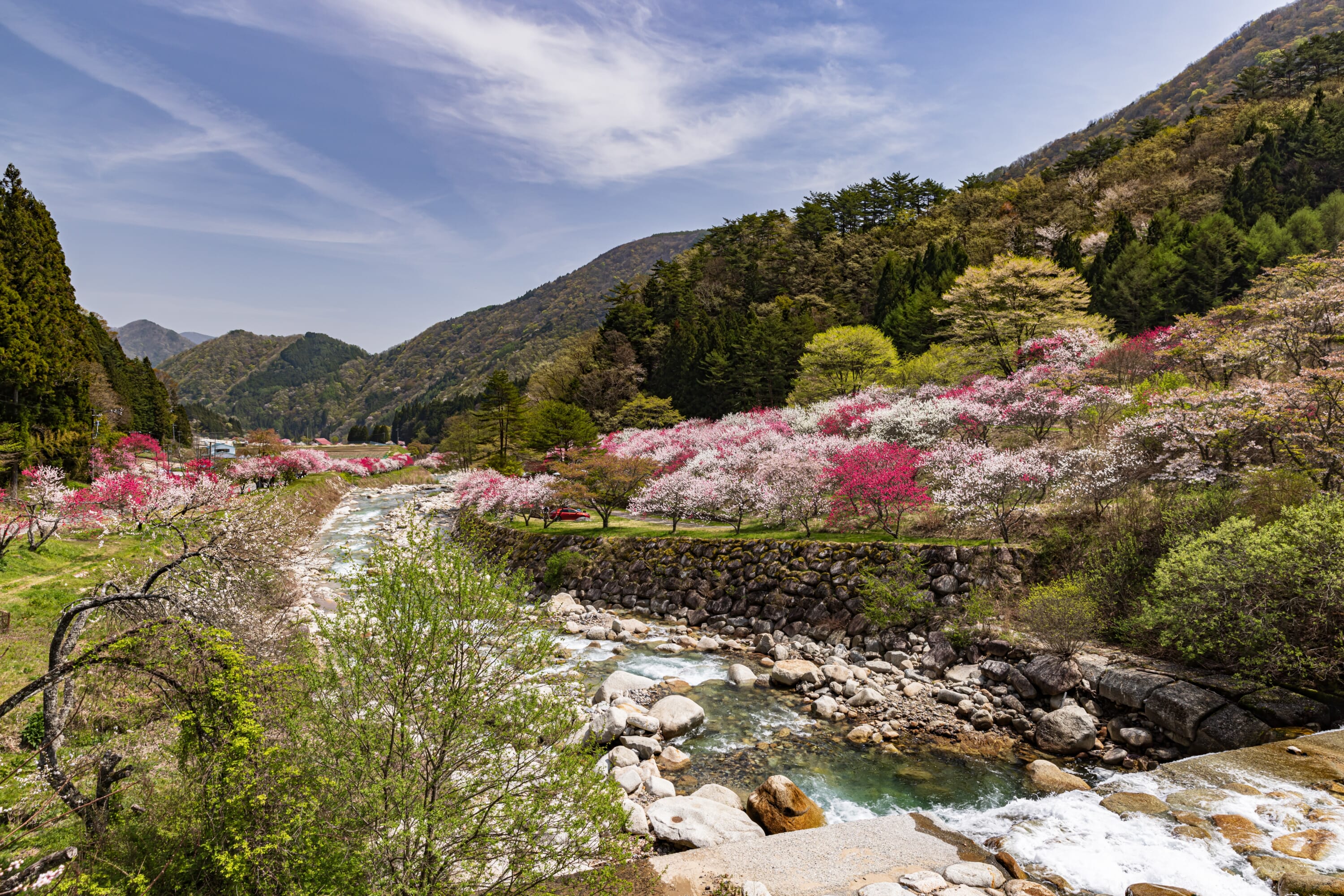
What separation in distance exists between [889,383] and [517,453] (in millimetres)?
23927

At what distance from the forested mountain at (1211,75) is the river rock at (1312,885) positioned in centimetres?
9850

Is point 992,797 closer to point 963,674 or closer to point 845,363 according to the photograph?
point 963,674

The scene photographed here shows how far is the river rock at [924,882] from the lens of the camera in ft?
18.8

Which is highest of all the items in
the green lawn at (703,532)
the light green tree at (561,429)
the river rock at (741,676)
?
the light green tree at (561,429)

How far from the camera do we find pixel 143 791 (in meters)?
5.48

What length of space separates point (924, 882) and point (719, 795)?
2.92 m

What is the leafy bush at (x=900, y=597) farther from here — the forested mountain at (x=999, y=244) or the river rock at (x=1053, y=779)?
the forested mountain at (x=999, y=244)

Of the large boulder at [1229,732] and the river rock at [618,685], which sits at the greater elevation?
the large boulder at [1229,732]

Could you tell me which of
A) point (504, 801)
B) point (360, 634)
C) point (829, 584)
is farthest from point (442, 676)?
point (829, 584)

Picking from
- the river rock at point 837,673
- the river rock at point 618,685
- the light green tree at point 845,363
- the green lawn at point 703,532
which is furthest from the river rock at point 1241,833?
the light green tree at point 845,363

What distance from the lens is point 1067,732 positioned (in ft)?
29.3

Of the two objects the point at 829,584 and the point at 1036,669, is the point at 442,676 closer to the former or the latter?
the point at 1036,669

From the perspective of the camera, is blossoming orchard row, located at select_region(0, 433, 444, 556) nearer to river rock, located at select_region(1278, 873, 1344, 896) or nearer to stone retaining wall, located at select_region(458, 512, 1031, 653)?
stone retaining wall, located at select_region(458, 512, 1031, 653)

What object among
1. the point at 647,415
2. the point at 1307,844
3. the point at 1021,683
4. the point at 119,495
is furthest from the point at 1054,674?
the point at 647,415
